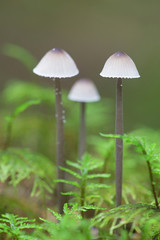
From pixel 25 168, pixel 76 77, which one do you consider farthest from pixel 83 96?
pixel 76 77

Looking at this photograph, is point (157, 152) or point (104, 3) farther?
point (104, 3)

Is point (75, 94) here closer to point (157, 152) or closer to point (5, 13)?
point (157, 152)

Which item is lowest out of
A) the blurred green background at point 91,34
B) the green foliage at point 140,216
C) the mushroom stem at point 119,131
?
the green foliage at point 140,216

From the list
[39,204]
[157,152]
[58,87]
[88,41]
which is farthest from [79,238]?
[88,41]

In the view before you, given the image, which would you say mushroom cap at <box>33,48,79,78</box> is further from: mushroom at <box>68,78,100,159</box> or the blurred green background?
the blurred green background

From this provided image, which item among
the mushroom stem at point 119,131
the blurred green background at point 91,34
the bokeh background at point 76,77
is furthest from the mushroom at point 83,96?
the blurred green background at point 91,34

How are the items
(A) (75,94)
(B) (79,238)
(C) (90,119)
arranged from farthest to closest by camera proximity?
(C) (90,119), (A) (75,94), (B) (79,238)

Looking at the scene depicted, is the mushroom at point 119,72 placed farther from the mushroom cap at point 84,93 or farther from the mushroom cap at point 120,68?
the mushroom cap at point 84,93
